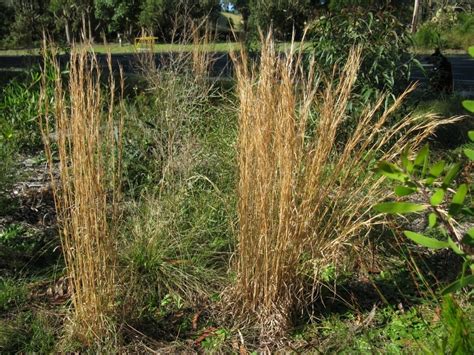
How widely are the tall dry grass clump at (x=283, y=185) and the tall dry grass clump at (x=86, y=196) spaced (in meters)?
0.63

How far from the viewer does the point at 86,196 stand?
2746mm

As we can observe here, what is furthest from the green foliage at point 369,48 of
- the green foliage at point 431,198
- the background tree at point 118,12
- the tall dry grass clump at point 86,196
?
the background tree at point 118,12

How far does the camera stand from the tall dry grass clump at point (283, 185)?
112 inches

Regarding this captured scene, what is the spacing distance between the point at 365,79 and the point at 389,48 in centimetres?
34

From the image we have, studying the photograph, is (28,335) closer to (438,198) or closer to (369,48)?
(438,198)

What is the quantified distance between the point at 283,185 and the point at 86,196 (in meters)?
0.89

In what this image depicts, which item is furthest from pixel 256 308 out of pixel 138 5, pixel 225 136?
pixel 138 5

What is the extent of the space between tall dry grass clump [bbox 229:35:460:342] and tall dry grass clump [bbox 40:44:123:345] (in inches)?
24.9

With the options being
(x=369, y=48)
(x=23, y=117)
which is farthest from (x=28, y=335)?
(x=23, y=117)

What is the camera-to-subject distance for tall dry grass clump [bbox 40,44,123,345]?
266 cm

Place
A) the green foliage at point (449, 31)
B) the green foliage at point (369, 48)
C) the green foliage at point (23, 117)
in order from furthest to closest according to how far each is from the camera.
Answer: the green foliage at point (449, 31) → the green foliage at point (23, 117) → the green foliage at point (369, 48)

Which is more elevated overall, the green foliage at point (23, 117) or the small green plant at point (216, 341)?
the green foliage at point (23, 117)

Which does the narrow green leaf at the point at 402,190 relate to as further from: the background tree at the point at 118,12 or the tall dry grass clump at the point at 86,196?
the background tree at the point at 118,12

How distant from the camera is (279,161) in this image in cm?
287
